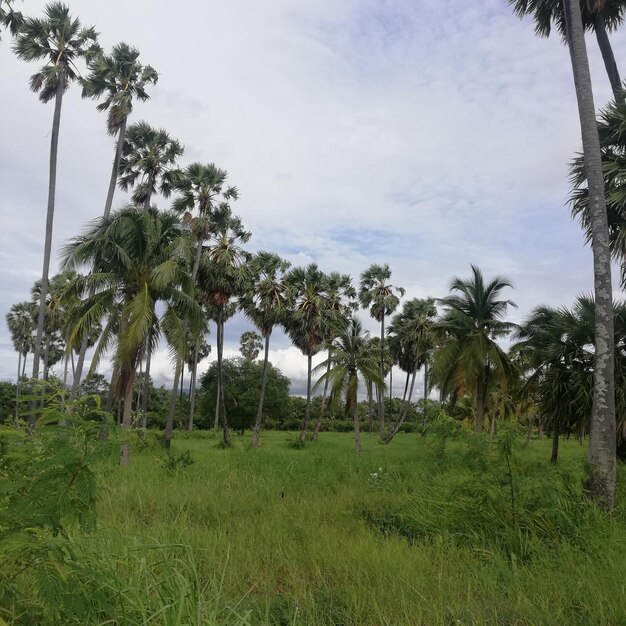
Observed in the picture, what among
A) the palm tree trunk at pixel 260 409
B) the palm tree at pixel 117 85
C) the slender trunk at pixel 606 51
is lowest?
the palm tree trunk at pixel 260 409

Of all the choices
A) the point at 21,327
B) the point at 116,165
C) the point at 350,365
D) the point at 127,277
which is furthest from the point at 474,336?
the point at 21,327

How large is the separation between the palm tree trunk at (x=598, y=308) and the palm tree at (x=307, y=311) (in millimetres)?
24912

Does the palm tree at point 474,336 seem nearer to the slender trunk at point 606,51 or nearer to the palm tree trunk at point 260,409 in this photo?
the slender trunk at point 606,51

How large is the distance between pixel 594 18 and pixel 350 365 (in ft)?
58.8

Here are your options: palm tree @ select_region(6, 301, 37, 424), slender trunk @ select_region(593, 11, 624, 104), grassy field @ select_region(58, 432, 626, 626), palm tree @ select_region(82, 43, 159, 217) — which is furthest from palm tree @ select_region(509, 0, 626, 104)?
palm tree @ select_region(6, 301, 37, 424)

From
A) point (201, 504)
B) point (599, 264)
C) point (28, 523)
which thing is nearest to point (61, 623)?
point (28, 523)

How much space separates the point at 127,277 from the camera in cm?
1650

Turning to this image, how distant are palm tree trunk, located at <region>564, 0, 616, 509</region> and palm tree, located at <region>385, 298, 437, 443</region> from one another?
2964cm

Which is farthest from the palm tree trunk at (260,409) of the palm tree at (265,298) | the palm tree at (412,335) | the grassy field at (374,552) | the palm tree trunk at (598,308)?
the palm tree trunk at (598,308)

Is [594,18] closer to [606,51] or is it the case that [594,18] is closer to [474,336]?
[606,51]

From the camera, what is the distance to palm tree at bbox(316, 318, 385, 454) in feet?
81.4

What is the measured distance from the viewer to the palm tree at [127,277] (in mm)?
15391

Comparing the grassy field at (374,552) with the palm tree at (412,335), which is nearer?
the grassy field at (374,552)

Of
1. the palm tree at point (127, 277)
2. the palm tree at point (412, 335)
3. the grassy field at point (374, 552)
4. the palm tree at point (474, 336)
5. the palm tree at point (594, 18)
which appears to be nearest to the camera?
the grassy field at point (374, 552)
